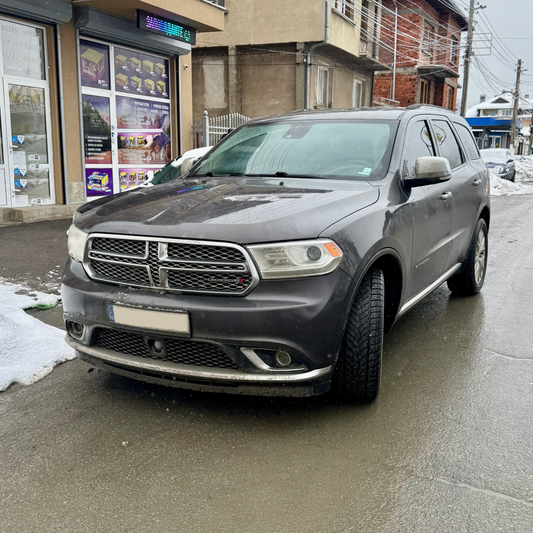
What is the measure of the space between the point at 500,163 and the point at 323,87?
7803 mm

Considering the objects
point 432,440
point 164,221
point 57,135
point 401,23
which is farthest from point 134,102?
point 401,23

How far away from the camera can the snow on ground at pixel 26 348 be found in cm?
384

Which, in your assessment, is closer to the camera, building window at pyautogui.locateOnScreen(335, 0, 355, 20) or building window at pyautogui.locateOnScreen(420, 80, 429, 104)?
building window at pyautogui.locateOnScreen(335, 0, 355, 20)

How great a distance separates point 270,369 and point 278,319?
27 centimetres

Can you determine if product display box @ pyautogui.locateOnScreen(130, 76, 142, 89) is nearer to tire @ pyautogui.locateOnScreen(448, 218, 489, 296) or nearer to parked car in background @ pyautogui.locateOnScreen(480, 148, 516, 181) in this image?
tire @ pyautogui.locateOnScreen(448, 218, 489, 296)

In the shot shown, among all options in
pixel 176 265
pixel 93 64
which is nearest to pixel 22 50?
pixel 93 64

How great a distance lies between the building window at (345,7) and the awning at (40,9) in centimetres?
1214

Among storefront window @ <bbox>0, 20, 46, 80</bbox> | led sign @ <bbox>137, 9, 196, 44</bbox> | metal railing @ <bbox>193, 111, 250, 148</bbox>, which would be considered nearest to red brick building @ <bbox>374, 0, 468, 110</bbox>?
metal railing @ <bbox>193, 111, 250, 148</bbox>

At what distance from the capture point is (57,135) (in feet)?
36.8

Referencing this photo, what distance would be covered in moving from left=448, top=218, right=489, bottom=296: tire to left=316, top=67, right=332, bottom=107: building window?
1655 cm

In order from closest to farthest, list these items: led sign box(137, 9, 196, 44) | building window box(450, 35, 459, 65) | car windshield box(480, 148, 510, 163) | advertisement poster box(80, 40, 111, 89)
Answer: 1. advertisement poster box(80, 40, 111, 89)
2. led sign box(137, 9, 196, 44)
3. car windshield box(480, 148, 510, 163)
4. building window box(450, 35, 459, 65)

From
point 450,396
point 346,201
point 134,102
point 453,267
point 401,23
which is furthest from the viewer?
point 401,23

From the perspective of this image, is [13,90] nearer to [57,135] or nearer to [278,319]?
[57,135]

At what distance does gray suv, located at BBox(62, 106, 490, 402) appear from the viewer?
9.43 ft
